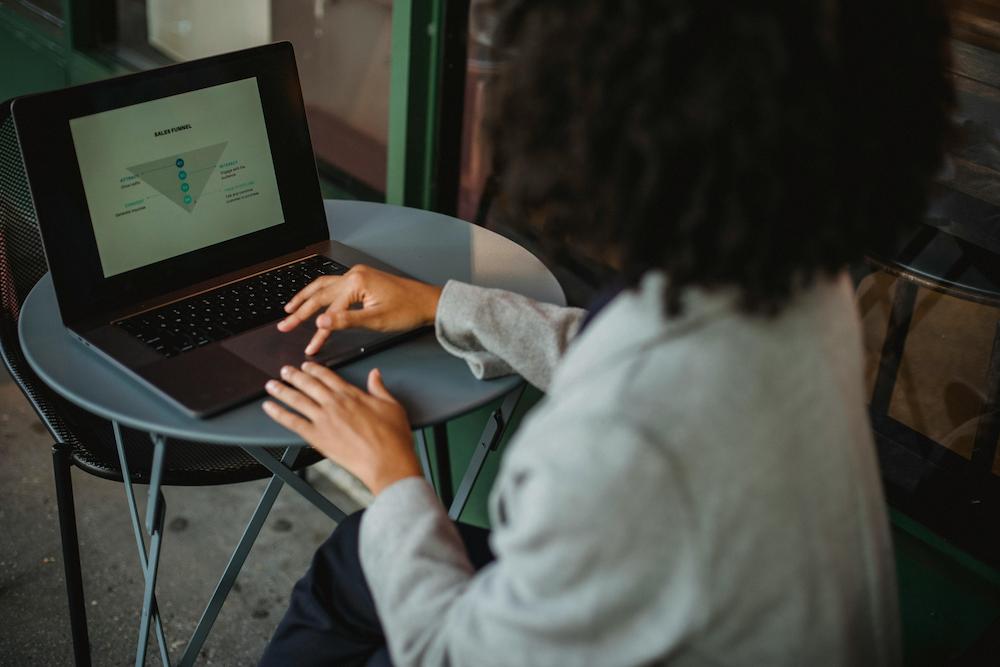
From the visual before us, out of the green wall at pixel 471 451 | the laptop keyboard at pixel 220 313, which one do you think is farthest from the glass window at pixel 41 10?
the laptop keyboard at pixel 220 313

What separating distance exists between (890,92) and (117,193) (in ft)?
3.44

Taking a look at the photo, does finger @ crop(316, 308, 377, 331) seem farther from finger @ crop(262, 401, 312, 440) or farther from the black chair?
the black chair

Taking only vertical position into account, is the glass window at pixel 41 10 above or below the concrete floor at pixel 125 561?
above

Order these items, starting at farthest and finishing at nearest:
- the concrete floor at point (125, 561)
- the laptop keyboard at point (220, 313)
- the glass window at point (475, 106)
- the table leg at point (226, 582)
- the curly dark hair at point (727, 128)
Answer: the glass window at point (475, 106) < the concrete floor at point (125, 561) < the table leg at point (226, 582) < the laptop keyboard at point (220, 313) < the curly dark hair at point (727, 128)

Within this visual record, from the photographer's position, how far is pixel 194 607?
6.89 feet

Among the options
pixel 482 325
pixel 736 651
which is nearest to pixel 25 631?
pixel 482 325

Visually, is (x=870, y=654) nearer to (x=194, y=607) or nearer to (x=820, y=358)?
(x=820, y=358)

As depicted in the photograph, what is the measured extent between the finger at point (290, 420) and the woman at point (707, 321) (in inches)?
15.4

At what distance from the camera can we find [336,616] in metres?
1.32

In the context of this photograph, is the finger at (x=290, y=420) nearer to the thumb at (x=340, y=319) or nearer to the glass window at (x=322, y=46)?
the thumb at (x=340, y=319)

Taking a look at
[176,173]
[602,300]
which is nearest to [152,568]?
[176,173]

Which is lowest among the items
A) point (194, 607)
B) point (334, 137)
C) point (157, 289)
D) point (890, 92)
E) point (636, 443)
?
point (194, 607)

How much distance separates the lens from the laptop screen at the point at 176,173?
4.59 feet

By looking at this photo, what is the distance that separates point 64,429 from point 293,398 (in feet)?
2.00
